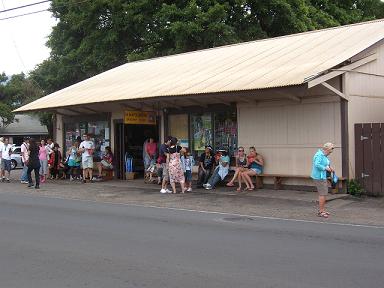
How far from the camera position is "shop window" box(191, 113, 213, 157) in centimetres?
1839

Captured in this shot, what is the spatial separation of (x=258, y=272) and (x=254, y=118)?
10571 mm

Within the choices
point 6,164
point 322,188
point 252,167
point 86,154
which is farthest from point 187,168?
point 6,164

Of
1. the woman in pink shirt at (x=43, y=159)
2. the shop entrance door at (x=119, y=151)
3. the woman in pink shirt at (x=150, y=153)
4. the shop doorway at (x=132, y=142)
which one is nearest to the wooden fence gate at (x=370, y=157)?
the woman in pink shirt at (x=150, y=153)

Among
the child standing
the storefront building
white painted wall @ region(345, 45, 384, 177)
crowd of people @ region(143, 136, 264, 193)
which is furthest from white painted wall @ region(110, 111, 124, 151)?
white painted wall @ region(345, 45, 384, 177)

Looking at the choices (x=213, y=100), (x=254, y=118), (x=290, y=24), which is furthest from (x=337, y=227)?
(x=290, y=24)

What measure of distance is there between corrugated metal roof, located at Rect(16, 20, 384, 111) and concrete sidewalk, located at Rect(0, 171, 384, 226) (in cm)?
298

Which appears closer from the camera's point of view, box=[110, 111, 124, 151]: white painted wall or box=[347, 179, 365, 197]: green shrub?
box=[347, 179, 365, 197]: green shrub

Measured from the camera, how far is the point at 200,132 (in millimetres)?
18719

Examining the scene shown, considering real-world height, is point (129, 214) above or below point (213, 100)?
below

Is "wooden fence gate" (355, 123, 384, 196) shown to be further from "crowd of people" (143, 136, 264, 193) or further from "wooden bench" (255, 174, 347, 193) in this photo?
"crowd of people" (143, 136, 264, 193)

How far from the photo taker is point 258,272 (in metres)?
6.58

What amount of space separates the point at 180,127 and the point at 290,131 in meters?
4.78

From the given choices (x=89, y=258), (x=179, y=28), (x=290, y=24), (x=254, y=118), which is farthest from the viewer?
(x=290, y=24)

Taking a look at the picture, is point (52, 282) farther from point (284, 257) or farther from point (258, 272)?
point (284, 257)
